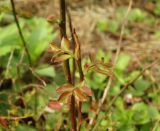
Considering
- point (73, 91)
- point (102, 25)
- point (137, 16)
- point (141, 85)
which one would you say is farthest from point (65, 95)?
point (137, 16)

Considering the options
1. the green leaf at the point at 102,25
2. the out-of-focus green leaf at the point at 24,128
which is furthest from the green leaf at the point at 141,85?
the green leaf at the point at 102,25

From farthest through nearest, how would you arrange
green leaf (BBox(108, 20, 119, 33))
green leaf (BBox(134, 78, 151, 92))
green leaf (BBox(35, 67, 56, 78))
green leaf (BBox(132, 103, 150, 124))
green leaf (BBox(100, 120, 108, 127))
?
green leaf (BBox(108, 20, 119, 33)) < green leaf (BBox(134, 78, 151, 92)) < green leaf (BBox(35, 67, 56, 78)) < green leaf (BBox(132, 103, 150, 124)) < green leaf (BBox(100, 120, 108, 127))

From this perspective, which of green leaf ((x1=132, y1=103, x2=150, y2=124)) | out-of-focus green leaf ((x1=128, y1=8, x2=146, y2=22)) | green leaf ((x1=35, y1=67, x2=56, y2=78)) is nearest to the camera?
green leaf ((x1=132, y1=103, x2=150, y2=124))

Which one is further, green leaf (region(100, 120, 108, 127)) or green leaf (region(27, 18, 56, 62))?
green leaf (region(27, 18, 56, 62))

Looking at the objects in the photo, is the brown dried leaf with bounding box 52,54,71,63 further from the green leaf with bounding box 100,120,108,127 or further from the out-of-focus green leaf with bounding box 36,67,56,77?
the out-of-focus green leaf with bounding box 36,67,56,77

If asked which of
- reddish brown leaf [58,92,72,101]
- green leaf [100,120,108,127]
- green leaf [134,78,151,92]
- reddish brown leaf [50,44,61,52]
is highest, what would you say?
reddish brown leaf [50,44,61,52]

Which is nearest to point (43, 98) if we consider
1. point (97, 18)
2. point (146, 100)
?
point (146, 100)

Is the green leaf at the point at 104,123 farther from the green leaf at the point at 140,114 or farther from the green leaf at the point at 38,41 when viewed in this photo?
the green leaf at the point at 38,41

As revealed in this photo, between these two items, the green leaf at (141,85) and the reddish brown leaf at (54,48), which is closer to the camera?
the reddish brown leaf at (54,48)

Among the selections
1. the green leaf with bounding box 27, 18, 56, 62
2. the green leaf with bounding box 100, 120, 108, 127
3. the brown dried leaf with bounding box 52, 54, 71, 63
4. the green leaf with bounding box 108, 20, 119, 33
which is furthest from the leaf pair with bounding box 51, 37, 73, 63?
the green leaf with bounding box 108, 20, 119, 33

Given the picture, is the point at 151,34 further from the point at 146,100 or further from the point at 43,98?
the point at 43,98

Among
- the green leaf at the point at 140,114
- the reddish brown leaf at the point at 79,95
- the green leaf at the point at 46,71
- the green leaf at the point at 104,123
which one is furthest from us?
the green leaf at the point at 46,71

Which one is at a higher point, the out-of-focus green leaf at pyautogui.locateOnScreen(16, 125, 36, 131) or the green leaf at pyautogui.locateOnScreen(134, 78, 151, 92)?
the out-of-focus green leaf at pyautogui.locateOnScreen(16, 125, 36, 131)
